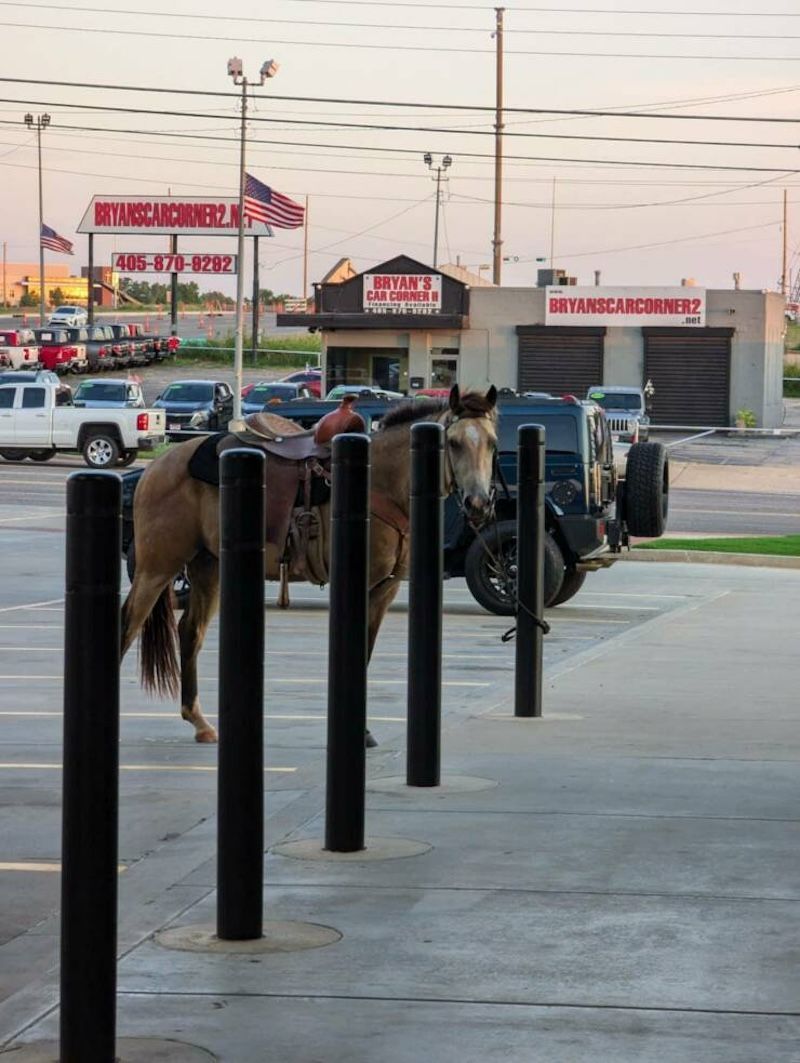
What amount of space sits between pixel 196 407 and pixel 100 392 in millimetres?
4624

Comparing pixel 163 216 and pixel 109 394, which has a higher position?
pixel 163 216

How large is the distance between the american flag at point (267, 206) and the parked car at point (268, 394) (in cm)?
597

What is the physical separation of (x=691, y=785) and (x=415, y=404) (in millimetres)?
3818

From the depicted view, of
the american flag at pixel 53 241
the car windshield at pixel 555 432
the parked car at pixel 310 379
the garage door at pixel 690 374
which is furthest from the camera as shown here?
the american flag at pixel 53 241

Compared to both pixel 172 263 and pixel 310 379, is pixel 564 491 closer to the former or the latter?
pixel 310 379

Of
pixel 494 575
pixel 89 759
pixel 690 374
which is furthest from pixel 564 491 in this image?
pixel 690 374

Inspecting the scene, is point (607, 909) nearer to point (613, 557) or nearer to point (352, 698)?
point (352, 698)

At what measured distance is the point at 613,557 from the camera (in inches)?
771

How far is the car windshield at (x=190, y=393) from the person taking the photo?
177 ft

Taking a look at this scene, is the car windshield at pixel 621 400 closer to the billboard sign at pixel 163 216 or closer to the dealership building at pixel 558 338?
the dealership building at pixel 558 338

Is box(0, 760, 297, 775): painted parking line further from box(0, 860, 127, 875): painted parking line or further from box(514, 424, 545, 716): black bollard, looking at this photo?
box(0, 860, 127, 875): painted parking line

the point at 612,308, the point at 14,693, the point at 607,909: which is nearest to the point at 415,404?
the point at 14,693

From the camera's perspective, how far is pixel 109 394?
4891 cm

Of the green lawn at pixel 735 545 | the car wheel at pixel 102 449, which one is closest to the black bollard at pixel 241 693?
the green lawn at pixel 735 545
